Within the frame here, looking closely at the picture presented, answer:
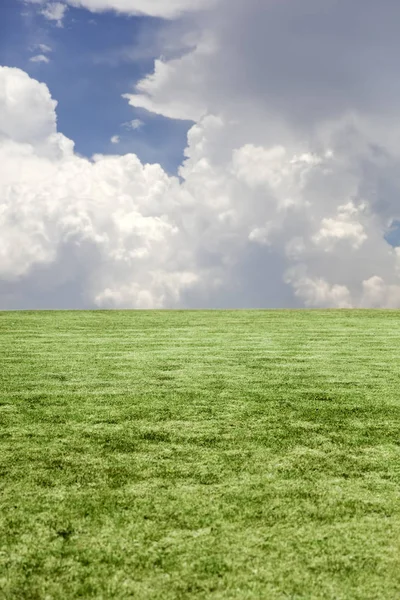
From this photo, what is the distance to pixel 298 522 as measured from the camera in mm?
3098

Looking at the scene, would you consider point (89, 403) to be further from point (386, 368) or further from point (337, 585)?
point (386, 368)

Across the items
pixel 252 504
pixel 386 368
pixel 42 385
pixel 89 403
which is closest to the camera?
pixel 252 504

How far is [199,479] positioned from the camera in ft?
12.2

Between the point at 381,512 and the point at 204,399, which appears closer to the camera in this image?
the point at 381,512

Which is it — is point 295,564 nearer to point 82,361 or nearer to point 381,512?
point 381,512

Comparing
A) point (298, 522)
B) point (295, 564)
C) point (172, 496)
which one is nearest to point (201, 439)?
point (172, 496)

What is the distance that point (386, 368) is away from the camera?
27.0 feet

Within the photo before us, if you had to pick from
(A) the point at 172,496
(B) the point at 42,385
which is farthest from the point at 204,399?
(A) the point at 172,496

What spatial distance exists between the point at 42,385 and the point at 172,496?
3.90m

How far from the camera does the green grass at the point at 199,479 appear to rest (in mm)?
2570

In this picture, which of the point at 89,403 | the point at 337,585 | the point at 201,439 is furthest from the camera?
the point at 89,403

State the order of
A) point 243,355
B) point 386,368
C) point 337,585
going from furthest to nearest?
point 243,355
point 386,368
point 337,585

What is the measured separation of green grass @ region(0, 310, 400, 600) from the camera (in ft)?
8.43

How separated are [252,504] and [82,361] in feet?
18.8
